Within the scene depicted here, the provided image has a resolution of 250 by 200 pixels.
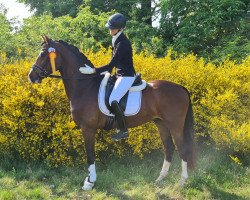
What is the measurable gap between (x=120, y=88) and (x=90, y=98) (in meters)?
0.51

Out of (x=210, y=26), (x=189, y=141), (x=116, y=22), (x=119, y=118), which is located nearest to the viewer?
(x=116, y=22)

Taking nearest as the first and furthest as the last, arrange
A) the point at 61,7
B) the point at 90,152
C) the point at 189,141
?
the point at 90,152 → the point at 189,141 → the point at 61,7

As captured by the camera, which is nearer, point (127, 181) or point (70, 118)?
point (127, 181)

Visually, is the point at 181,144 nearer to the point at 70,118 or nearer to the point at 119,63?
the point at 119,63

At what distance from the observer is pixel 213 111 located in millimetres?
7246

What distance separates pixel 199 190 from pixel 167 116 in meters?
1.26

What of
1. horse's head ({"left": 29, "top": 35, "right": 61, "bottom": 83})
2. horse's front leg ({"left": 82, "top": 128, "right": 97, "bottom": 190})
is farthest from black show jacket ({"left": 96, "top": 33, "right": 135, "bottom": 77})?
horse's front leg ({"left": 82, "top": 128, "right": 97, "bottom": 190})

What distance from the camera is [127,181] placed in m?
6.05

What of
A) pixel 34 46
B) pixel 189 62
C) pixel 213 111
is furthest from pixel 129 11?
pixel 213 111

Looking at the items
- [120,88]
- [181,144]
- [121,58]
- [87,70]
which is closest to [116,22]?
[121,58]

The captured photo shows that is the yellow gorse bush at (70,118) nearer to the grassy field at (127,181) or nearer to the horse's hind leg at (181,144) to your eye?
the grassy field at (127,181)

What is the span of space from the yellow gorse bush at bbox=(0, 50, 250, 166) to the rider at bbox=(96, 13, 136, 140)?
3.85ft

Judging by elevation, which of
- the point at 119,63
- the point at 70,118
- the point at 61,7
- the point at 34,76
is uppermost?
the point at 61,7

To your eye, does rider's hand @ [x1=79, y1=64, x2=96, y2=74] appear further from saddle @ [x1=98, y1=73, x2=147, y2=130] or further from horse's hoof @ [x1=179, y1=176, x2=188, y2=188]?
horse's hoof @ [x1=179, y1=176, x2=188, y2=188]
